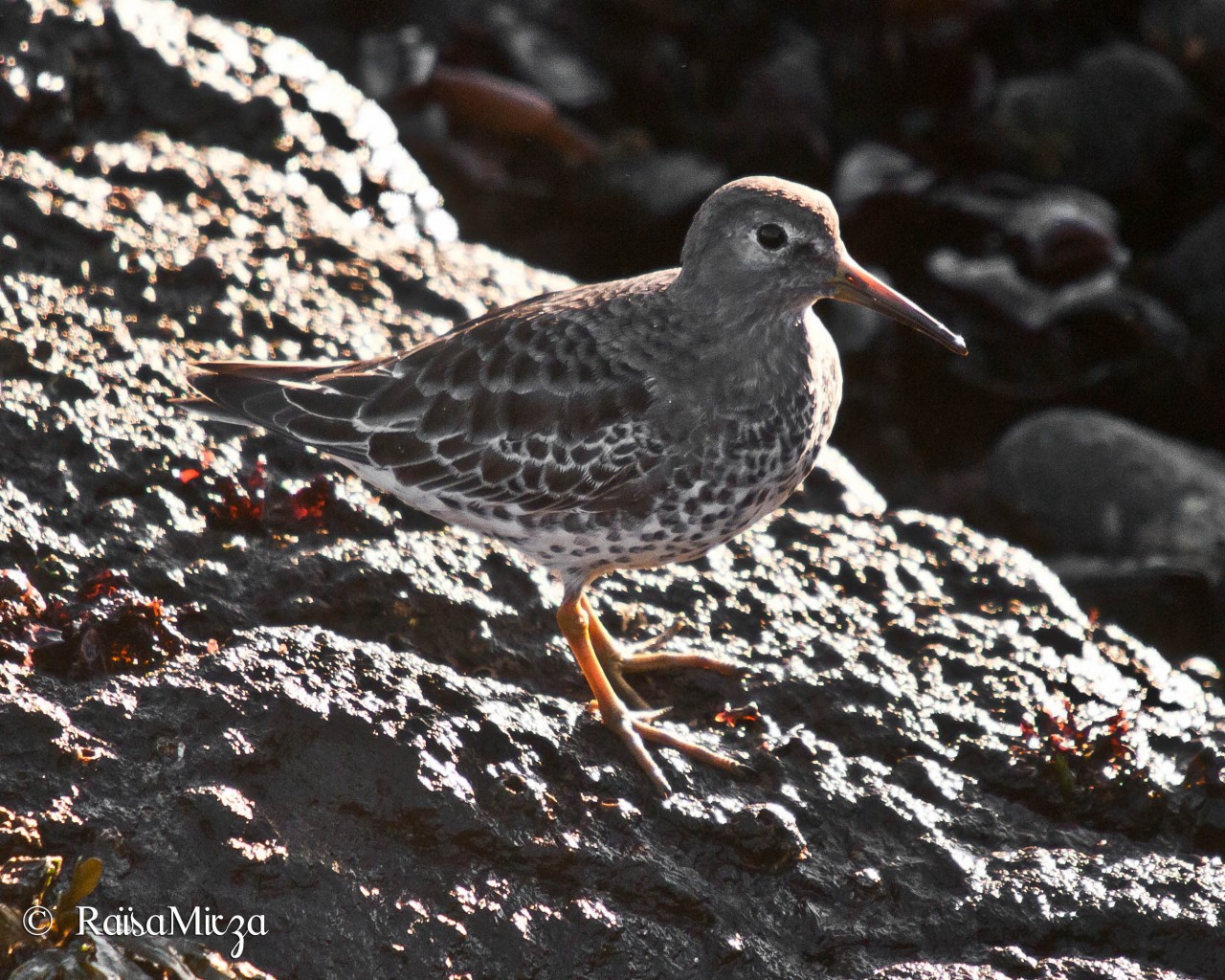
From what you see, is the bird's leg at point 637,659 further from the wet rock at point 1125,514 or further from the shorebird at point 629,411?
the wet rock at point 1125,514

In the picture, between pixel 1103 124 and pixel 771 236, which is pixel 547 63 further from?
pixel 771 236

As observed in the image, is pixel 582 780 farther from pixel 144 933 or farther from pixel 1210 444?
pixel 1210 444

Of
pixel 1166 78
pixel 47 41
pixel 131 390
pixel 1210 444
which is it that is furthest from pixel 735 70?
pixel 131 390

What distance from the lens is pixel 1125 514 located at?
6.93 m

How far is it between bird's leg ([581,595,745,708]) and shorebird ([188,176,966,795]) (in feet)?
0.05

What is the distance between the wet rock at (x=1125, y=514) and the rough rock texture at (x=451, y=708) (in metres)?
1.46

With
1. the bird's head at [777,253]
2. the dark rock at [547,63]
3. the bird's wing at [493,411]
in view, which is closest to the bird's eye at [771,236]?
the bird's head at [777,253]

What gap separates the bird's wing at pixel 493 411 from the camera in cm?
420

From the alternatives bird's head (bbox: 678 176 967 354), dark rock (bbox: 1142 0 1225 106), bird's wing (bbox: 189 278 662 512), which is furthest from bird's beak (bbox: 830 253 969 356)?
dark rock (bbox: 1142 0 1225 106)

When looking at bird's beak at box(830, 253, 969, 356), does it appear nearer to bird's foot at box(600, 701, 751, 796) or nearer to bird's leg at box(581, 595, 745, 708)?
bird's leg at box(581, 595, 745, 708)

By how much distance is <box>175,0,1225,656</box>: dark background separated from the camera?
7551 mm

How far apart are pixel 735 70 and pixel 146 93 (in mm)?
4291

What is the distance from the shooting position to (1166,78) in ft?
28.8

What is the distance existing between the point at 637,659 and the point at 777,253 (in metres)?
1.50
